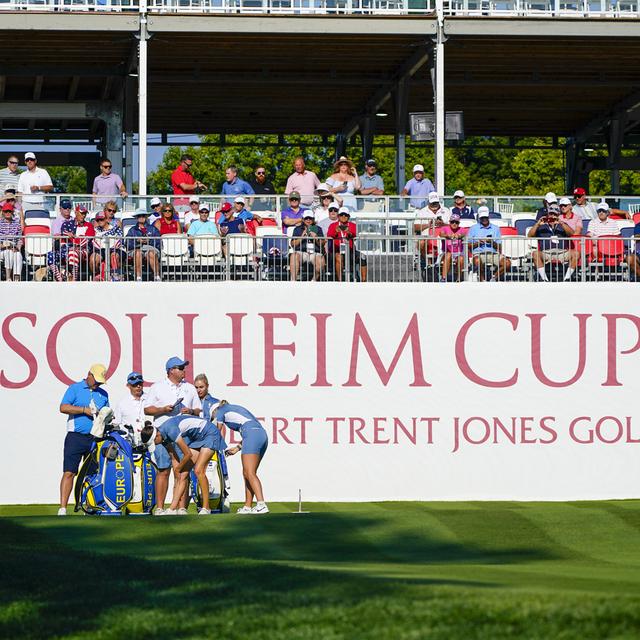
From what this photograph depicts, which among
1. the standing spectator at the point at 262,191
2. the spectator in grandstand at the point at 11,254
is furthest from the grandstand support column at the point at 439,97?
the spectator in grandstand at the point at 11,254

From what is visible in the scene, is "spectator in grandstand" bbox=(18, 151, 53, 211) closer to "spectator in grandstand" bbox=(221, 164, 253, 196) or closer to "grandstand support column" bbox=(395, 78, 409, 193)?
"spectator in grandstand" bbox=(221, 164, 253, 196)

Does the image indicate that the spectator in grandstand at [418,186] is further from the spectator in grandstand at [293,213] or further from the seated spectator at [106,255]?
the seated spectator at [106,255]

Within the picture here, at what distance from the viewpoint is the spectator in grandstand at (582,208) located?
22.8 m

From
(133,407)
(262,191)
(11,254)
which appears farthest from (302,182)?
(133,407)

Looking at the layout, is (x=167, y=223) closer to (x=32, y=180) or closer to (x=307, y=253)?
(x=307, y=253)

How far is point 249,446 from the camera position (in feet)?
58.8

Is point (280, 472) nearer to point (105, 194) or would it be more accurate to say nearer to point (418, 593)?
point (105, 194)

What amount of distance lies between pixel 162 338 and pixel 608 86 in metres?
14.5

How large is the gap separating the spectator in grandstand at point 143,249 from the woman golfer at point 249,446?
311 centimetres

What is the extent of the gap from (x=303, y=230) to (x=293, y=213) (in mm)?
1520

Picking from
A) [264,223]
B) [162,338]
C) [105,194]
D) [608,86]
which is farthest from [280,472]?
[608,86]

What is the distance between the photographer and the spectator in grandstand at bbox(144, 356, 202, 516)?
17781 millimetres

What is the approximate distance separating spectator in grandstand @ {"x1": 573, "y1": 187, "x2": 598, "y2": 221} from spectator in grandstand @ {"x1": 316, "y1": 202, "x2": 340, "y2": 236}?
13.0ft

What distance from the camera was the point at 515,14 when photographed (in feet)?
83.3
